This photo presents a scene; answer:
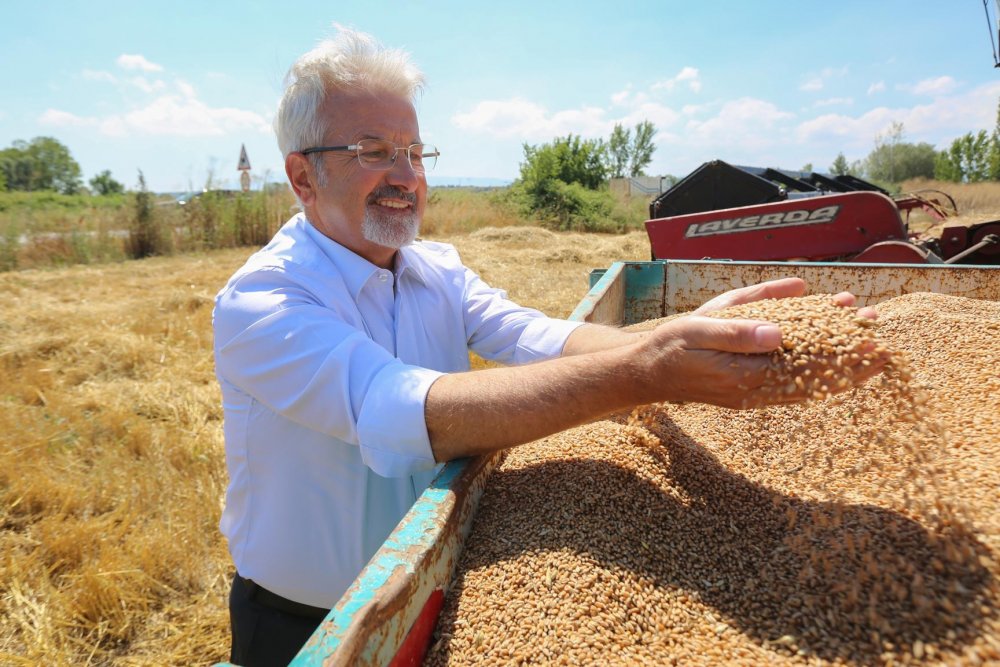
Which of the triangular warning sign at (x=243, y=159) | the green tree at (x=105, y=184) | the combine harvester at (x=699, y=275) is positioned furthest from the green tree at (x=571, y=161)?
the green tree at (x=105, y=184)

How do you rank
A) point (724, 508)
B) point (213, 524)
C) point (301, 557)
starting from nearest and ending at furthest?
1. point (724, 508)
2. point (301, 557)
3. point (213, 524)

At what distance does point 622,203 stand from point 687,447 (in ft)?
81.2

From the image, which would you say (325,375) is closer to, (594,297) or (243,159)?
(594,297)

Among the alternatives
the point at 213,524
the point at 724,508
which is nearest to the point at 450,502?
the point at 724,508

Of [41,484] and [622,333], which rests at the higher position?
[622,333]

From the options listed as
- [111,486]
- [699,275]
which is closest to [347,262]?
[699,275]

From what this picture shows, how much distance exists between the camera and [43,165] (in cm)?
5512

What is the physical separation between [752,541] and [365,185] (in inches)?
54.9

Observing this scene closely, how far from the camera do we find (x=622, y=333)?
1849 mm

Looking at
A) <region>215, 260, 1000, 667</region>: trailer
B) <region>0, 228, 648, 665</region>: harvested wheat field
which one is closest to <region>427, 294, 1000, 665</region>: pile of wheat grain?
<region>215, 260, 1000, 667</region>: trailer

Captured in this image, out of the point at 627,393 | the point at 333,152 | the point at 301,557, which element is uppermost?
the point at 333,152

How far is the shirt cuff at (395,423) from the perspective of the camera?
4.00 ft

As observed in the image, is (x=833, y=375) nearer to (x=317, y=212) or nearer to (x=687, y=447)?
(x=687, y=447)

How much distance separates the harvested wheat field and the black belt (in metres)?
1.10
